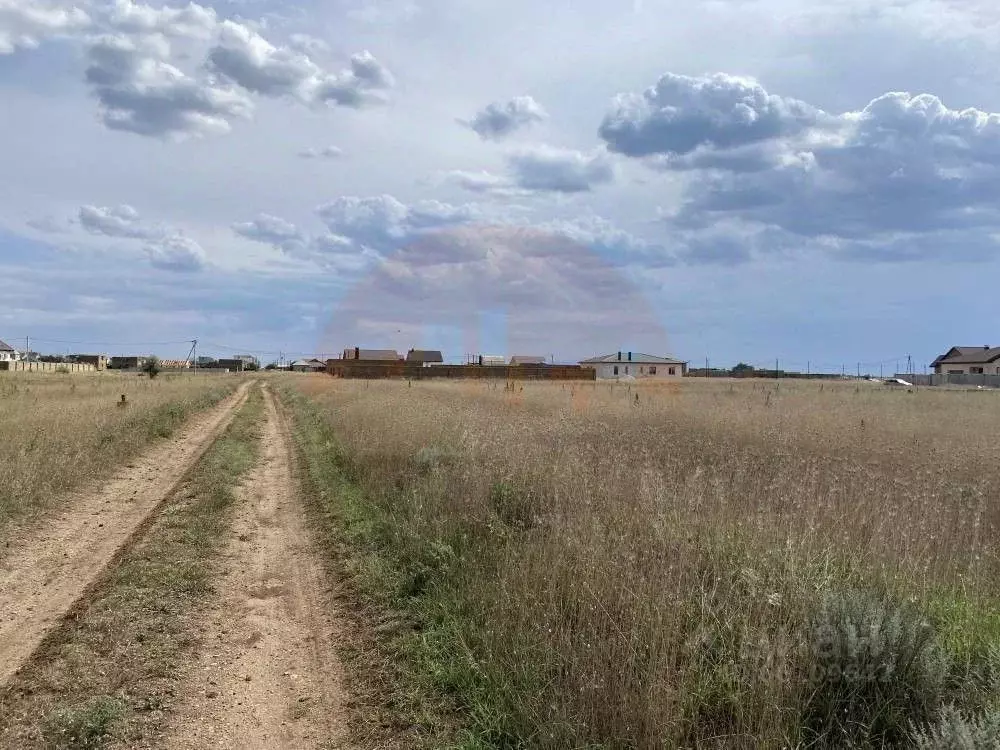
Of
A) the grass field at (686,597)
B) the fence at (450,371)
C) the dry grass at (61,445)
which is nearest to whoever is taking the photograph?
the grass field at (686,597)

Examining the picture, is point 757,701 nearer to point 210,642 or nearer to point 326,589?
point 210,642

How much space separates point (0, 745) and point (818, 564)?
5.39 m

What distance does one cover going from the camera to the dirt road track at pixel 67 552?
Result: 5717mm

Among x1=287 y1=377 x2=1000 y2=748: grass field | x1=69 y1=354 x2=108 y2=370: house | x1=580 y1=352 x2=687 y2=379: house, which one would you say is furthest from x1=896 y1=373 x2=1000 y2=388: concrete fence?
x1=69 y1=354 x2=108 y2=370: house

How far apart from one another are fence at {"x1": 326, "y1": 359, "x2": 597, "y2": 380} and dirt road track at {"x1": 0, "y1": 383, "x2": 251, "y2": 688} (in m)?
57.8

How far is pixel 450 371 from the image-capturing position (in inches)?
→ 3061

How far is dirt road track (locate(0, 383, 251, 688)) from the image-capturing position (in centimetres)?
572

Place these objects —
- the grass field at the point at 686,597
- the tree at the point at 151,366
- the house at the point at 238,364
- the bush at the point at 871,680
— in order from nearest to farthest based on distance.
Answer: the bush at the point at 871,680 → the grass field at the point at 686,597 → the tree at the point at 151,366 → the house at the point at 238,364

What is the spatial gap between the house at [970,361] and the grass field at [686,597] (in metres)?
109

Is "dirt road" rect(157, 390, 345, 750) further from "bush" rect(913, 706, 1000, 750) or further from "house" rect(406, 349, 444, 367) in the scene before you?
"house" rect(406, 349, 444, 367)

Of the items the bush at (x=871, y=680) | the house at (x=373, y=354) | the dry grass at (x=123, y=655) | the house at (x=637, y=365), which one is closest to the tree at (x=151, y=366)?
the house at (x=373, y=354)

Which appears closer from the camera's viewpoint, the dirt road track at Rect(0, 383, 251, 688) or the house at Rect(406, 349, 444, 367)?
the dirt road track at Rect(0, 383, 251, 688)

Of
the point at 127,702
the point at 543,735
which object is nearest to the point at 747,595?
A: the point at 543,735

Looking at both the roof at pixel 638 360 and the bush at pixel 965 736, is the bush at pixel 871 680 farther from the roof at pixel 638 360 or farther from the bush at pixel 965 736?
the roof at pixel 638 360
